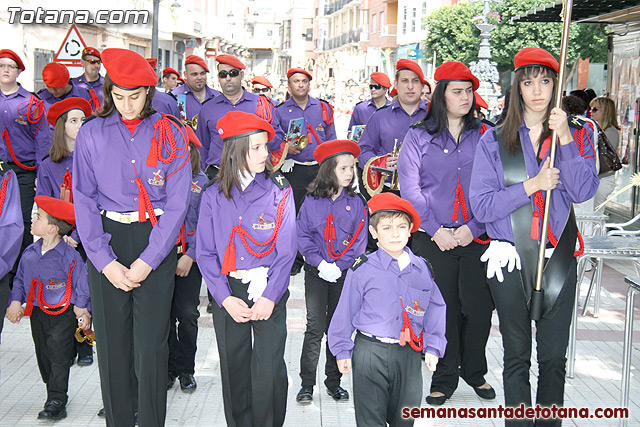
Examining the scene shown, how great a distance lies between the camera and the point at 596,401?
18.4 ft

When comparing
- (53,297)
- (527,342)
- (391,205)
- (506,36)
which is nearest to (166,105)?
(53,297)

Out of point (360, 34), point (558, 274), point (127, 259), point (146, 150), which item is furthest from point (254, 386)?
point (360, 34)

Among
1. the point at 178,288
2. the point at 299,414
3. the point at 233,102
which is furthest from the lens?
the point at 233,102

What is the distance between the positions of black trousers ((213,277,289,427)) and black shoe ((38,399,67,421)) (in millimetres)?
1330

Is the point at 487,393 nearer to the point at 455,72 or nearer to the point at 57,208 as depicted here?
the point at 455,72

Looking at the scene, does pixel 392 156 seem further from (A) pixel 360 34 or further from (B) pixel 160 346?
(A) pixel 360 34

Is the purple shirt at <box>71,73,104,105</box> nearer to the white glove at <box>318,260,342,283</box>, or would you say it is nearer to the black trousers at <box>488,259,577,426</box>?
the white glove at <box>318,260,342,283</box>

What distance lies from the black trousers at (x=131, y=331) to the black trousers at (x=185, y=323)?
113 cm

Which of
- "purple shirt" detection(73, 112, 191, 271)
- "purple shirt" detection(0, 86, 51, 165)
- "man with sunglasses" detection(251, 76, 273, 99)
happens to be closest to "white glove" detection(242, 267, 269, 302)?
"purple shirt" detection(73, 112, 191, 271)

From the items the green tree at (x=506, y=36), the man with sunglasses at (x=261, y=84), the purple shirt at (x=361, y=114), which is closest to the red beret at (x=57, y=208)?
the purple shirt at (x=361, y=114)

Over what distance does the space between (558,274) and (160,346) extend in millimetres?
2228

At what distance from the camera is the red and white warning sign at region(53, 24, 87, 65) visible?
482 inches

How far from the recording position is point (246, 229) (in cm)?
436

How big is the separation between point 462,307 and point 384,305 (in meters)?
1.60
